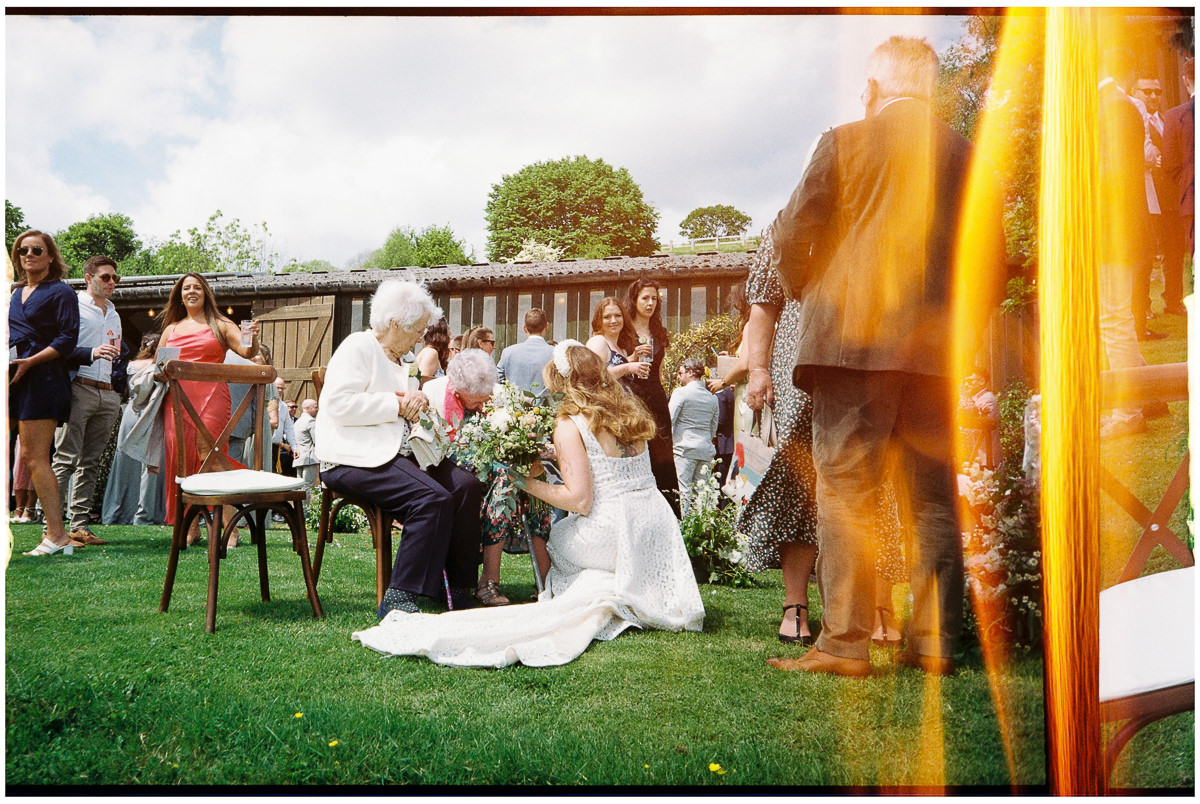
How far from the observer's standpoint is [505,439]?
345 cm

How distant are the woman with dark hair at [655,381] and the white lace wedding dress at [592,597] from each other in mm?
1093

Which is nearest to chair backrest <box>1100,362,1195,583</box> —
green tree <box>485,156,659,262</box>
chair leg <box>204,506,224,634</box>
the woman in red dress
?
green tree <box>485,156,659,262</box>

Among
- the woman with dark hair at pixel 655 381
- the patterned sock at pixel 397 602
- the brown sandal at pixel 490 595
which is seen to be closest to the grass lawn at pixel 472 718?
the patterned sock at pixel 397 602

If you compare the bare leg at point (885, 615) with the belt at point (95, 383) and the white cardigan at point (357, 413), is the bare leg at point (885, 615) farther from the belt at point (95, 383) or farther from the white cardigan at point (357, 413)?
the belt at point (95, 383)

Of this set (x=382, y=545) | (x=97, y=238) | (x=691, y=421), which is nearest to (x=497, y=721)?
(x=382, y=545)

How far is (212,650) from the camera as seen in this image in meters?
2.79

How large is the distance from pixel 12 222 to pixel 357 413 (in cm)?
134

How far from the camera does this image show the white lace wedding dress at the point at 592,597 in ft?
9.37

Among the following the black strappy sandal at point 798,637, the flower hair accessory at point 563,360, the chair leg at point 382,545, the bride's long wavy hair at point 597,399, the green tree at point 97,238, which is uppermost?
the green tree at point 97,238

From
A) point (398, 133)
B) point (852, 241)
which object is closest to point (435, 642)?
point (398, 133)

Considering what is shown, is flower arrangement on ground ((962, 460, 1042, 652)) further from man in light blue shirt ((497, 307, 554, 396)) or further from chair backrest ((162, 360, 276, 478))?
chair backrest ((162, 360, 276, 478))

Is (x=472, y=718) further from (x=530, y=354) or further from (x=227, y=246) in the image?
(x=530, y=354)

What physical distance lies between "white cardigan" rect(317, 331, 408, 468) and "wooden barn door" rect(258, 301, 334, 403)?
1.11 metres

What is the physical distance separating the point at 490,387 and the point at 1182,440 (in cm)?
269
